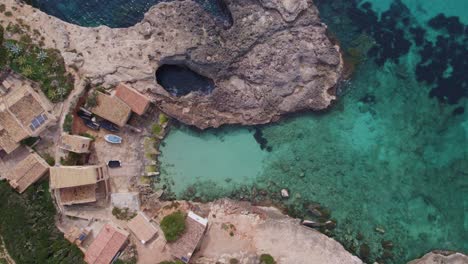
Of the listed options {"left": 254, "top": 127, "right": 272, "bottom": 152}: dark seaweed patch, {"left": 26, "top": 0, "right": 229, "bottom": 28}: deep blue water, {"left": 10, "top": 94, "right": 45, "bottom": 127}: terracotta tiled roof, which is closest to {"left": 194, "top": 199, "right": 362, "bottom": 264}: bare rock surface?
{"left": 254, "top": 127, "right": 272, "bottom": 152}: dark seaweed patch

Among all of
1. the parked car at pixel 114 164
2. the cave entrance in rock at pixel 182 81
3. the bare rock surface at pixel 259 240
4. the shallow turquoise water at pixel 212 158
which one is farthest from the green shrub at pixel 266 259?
the cave entrance in rock at pixel 182 81

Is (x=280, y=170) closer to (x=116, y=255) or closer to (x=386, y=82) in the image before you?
(x=386, y=82)

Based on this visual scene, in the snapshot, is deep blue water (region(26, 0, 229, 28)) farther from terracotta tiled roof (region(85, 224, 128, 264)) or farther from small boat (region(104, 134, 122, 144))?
terracotta tiled roof (region(85, 224, 128, 264))

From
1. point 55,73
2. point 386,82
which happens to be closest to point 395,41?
point 386,82

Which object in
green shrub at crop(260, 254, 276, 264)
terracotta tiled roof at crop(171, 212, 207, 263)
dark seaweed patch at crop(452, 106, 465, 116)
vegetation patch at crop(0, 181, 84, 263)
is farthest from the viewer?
dark seaweed patch at crop(452, 106, 465, 116)

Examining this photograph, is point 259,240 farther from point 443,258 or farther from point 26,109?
point 26,109

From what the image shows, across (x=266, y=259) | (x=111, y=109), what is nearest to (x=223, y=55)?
(x=111, y=109)

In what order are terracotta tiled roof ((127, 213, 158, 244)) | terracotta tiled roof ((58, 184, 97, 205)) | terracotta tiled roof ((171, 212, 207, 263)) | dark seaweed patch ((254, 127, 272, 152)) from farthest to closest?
1. dark seaweed patch ((254, 127, 272, 152))
2. terracotta tiled roof ((127, 213, 158, 244))
3. terracotta tiled roof ((58, 184, 97, 205))
4. terracotta tiled roof ((171, 212, 207, 263))
